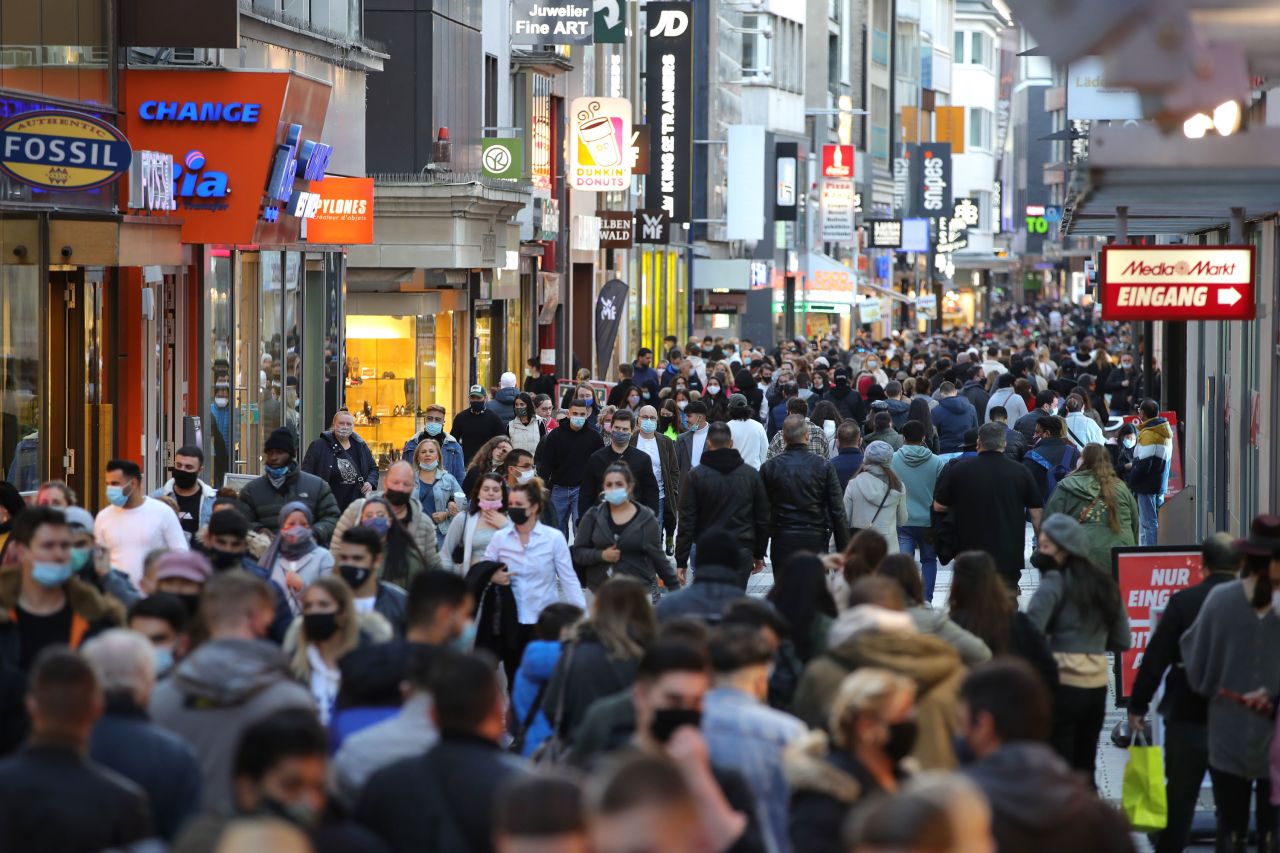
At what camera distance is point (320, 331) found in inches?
1065

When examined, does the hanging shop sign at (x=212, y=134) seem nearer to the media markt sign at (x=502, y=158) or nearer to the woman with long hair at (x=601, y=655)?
the woman with long hair at (x=601, y=655)

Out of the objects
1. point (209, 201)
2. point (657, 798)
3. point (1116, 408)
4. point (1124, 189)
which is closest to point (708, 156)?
point (1116, 408)

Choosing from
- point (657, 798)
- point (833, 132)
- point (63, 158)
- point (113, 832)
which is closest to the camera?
point (657, 798)

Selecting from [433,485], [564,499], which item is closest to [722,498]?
[433,485]

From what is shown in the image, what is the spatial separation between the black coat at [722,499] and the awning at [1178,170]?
2.85m

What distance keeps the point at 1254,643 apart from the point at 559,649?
297cm

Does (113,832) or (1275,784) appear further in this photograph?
(1275,784)

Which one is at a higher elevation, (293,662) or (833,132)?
(833,132)

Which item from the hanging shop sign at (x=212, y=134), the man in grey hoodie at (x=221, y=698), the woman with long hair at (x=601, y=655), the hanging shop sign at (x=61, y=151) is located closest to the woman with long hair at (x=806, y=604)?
the woman with long hair at (x=601, y=655)

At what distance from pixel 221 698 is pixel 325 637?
137 centimetres

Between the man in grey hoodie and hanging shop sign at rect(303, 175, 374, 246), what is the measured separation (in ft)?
56.2

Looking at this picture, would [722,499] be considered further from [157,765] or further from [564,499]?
[157,765]

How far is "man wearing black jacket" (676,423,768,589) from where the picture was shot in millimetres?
14961

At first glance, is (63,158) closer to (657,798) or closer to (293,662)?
(293,662)
